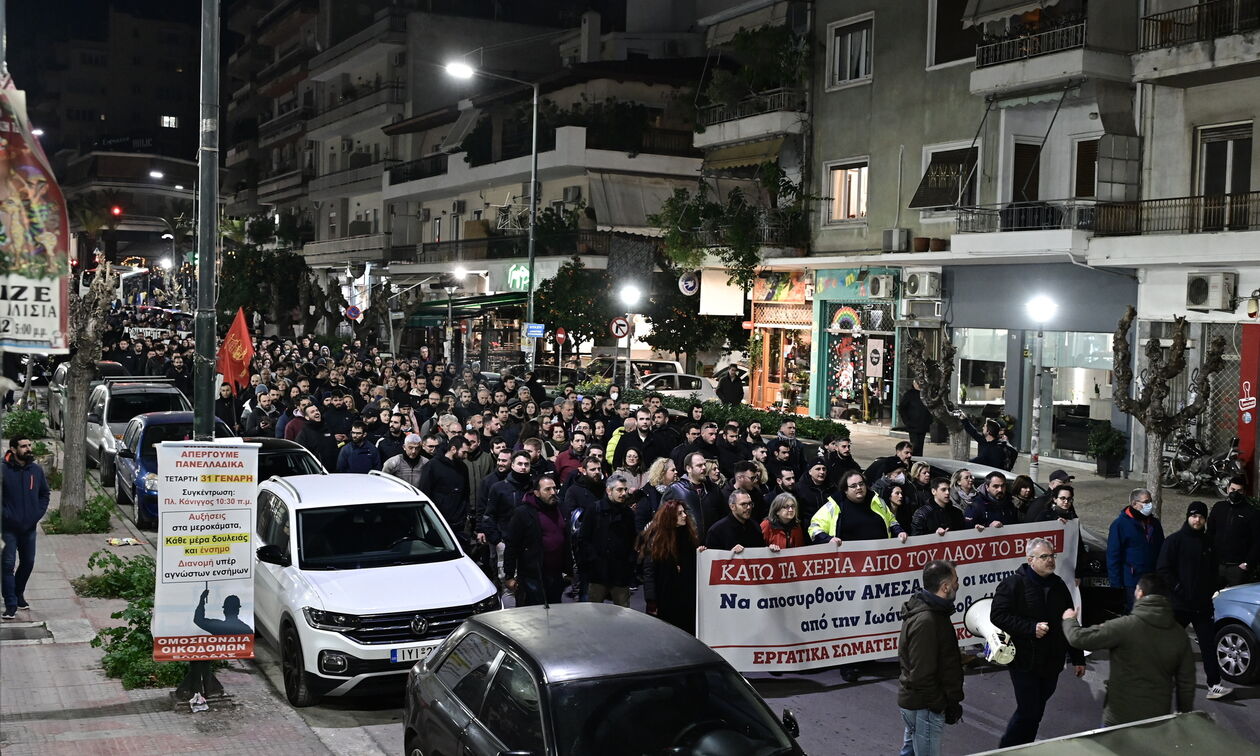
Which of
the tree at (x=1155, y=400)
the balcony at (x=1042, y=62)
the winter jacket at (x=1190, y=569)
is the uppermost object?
the balcony at (x=1042, y=62)

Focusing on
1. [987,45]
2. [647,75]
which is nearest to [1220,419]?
[987,45]

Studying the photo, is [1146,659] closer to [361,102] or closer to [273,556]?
[273,556]

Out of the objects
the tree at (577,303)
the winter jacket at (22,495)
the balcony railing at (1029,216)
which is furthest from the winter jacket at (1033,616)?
the tree at (577,303)

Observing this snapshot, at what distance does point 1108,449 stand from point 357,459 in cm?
1519

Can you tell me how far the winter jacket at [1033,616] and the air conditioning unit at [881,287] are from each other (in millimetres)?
22189

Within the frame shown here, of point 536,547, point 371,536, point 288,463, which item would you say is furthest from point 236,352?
point 536,547

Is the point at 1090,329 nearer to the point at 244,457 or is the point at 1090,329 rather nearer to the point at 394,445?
the point at 394,445

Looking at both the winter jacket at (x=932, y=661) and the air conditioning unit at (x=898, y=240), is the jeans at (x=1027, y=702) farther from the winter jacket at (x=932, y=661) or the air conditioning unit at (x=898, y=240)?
the air conditioning unit at (x=898, y=240)

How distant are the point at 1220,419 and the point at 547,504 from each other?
16.0 m

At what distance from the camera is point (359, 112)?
208 feet

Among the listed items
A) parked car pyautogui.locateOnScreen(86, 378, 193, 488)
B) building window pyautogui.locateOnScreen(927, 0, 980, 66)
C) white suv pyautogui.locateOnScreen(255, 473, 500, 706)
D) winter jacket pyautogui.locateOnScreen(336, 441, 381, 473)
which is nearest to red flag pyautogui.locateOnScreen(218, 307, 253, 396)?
parked car pyautogui.locateOnScreen(86, 378, 193, 488)

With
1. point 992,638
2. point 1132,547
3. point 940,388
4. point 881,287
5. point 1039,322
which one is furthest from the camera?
point 881,287

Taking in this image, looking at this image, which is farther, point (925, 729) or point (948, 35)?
point (948, 35)

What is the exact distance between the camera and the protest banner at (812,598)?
32.2 ft
